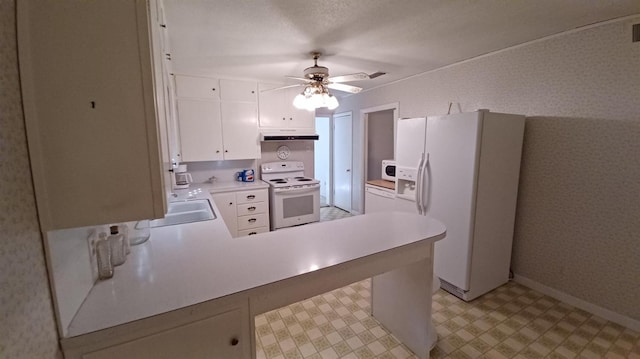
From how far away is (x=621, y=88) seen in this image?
78.2 inches

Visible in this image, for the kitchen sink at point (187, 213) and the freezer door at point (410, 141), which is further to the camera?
the freezer door at point (410, 141)

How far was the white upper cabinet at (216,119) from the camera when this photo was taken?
3.46m

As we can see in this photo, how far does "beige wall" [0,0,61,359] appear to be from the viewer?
61cm

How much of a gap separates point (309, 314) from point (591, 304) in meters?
2.42

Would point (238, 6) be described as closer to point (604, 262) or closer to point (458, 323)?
point (458, 323)

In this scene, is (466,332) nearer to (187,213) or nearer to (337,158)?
(187,213)

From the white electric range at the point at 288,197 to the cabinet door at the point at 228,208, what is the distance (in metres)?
0.55

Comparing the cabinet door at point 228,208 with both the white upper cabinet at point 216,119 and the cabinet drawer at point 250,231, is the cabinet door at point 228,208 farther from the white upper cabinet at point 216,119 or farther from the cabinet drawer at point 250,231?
the white upper cabinet at point 216,119

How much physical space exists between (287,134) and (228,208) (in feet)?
4.77

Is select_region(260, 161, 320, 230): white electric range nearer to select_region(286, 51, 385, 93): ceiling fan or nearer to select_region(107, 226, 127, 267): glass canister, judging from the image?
select_region(286, 51, 385, 93): ceiling fan

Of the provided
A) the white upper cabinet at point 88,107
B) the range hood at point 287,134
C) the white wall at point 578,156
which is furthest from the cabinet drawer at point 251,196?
the white wall at point 578,156

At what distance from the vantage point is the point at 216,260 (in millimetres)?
1277

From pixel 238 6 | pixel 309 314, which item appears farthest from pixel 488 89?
pixel 309 314

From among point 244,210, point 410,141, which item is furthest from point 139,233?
point 410,141
